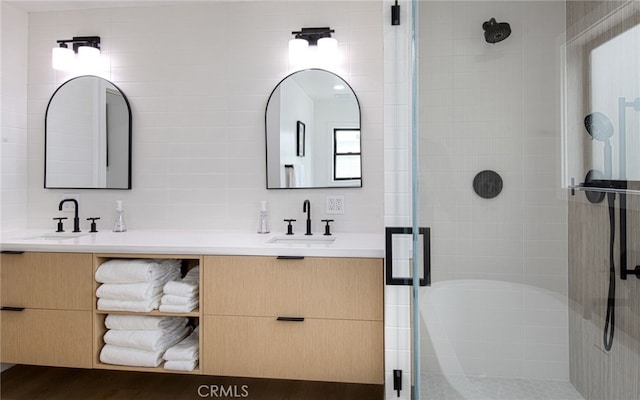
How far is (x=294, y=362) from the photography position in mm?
1887

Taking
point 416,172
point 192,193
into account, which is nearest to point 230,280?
point 192,193

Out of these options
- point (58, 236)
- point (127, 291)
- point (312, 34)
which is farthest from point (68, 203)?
point (312, 34)

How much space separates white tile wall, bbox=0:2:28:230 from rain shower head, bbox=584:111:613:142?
9.79ft

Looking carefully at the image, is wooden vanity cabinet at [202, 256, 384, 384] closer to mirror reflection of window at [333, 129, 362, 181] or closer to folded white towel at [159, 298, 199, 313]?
folded white towel at [159, 298, 199, 313]

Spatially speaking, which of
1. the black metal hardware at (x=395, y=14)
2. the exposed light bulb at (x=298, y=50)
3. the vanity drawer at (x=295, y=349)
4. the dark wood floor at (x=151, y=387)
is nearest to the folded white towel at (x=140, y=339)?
the vanity drawer at (x=295, y=349)

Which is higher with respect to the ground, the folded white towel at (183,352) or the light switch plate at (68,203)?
the light switch plate at (68,203)

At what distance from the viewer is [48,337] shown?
6.69ft

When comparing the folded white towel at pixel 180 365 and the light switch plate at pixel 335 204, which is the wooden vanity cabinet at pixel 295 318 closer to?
the folded white towel at pixel 180 365

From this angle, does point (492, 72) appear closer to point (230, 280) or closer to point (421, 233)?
point (421, 233)

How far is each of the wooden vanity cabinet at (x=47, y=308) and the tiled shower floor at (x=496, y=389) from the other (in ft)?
5.42

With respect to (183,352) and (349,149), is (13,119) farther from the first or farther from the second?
(349,149)

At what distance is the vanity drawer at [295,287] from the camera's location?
184 centimetres

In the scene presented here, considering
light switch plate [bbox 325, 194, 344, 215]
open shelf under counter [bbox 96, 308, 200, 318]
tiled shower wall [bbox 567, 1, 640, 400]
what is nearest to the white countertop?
light switch plate [bbox 325, 194, 344, 215]

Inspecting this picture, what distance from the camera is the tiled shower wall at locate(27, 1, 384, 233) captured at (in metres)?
2.42
